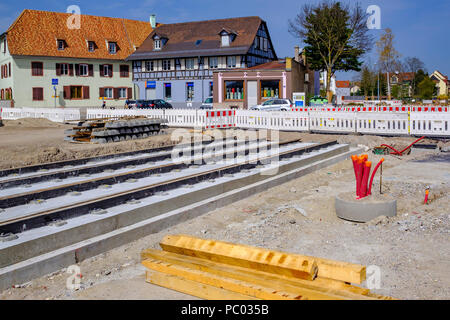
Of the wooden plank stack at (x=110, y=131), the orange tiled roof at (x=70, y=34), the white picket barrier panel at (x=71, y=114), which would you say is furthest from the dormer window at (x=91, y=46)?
the wooden plank stack at (x=110, y=131)

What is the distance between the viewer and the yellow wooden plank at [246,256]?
446cm

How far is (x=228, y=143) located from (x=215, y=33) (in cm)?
3948

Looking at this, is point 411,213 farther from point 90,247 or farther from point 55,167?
point 55,167

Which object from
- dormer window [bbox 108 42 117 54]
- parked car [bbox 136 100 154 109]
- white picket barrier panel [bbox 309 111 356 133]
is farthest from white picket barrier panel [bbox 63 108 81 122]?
dormer window [bbox 108 42 117 54]

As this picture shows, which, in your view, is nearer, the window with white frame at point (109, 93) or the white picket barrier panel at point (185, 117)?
the white picket barrier panel at point (185, 117)

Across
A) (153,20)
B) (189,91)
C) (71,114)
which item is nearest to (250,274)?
(71,114)

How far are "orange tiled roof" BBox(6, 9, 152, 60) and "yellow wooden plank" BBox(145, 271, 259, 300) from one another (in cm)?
5256

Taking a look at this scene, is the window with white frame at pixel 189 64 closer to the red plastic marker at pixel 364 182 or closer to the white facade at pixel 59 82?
the white facade at pixel 59 82

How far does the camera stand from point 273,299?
409 centimetres

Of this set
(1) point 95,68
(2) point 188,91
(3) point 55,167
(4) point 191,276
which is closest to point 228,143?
(3) point 55,167

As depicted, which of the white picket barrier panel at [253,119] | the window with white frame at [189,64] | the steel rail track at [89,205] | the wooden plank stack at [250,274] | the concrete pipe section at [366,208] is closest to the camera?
the wooden plank stack at [250,274]

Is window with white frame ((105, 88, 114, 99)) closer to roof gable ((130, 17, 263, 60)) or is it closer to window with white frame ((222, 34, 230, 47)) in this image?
roof gable ((130, 17, 263, 60))

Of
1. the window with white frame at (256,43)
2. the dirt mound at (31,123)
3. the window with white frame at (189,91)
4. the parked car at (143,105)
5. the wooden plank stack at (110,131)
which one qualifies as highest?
the window with white frame at (256,43)

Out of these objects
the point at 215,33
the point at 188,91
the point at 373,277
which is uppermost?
the point at 215,33
